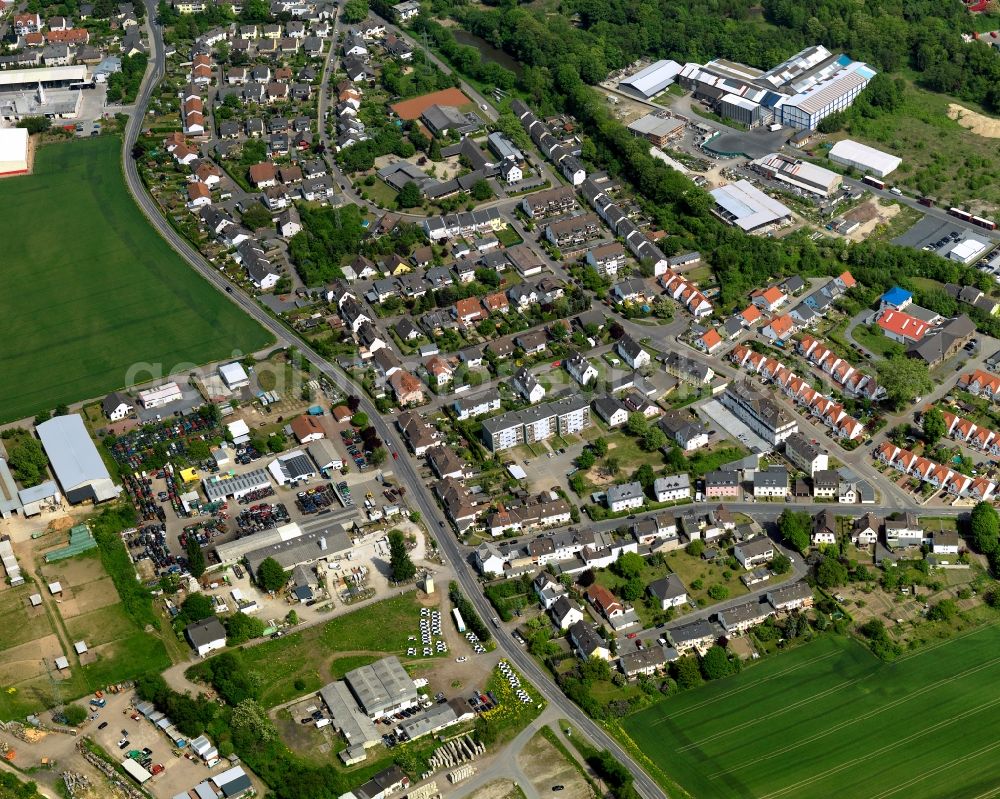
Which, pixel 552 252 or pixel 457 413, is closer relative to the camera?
pixel 457 413

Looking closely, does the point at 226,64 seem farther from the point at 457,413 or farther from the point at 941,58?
the point at 941,58

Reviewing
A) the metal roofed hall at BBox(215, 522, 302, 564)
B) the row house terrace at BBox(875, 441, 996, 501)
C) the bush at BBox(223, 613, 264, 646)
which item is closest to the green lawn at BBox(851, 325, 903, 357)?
the row house terrace at BBox(875, 441, 996, 501)

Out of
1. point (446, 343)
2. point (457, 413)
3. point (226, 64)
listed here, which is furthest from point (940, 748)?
point (226, 64)

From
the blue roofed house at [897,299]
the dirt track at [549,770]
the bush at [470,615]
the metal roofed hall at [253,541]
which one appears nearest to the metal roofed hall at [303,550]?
the metal roofed hall at [253,541]

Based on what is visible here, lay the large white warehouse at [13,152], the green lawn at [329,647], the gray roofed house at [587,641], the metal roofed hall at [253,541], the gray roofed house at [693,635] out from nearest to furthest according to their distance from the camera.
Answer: the green lawn at [329,647], the gray roofed house at [587,641], the gray roofed house at [693,635], the metal roofed hall at [253,541], the large white warehouse at [13,152]

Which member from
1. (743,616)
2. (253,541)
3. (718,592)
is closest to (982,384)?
(718,592)

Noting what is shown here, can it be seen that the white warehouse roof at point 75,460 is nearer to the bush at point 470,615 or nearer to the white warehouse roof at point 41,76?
the bush at point 470,615

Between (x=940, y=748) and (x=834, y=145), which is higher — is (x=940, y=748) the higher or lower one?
the lower one
